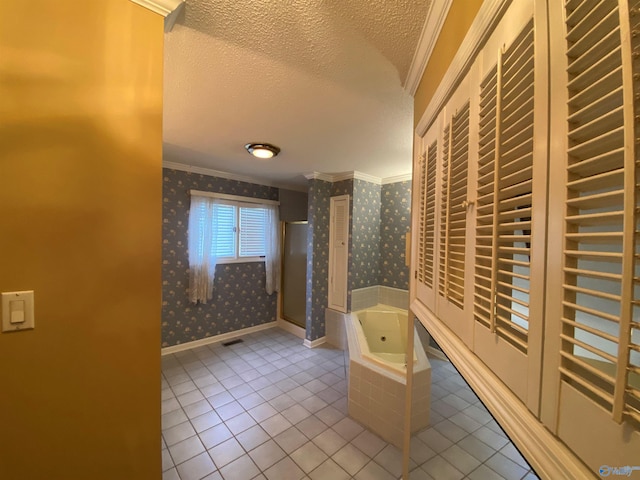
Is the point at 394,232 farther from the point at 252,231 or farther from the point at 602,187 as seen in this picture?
the point at 602,187

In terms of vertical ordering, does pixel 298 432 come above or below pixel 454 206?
below

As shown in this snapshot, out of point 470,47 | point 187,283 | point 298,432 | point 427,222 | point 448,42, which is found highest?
point 448,42

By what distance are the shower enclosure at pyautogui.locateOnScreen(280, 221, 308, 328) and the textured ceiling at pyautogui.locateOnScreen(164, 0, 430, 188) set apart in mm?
1740

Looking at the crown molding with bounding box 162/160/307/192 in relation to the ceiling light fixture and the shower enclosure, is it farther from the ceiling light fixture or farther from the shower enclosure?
the ceiling light fixture

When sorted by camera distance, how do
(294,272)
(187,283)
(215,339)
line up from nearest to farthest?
(187,283), (215,339), (294,272)

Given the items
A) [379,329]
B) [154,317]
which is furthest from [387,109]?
[379,329]

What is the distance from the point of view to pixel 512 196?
0.59m

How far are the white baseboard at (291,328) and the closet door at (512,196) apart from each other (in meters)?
3.28

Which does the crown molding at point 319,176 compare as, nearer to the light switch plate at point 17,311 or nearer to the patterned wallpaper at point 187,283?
the patterned wallpaper at point 187,283

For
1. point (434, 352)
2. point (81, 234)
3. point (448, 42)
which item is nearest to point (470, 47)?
point (448, 42)

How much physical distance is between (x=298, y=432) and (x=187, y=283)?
2.25 metres

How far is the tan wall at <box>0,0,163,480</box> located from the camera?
2.22 ft

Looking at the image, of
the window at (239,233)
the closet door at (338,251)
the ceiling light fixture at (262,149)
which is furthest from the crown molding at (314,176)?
the ceiling light fixture at (262,149)

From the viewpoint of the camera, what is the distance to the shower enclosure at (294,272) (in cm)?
382
